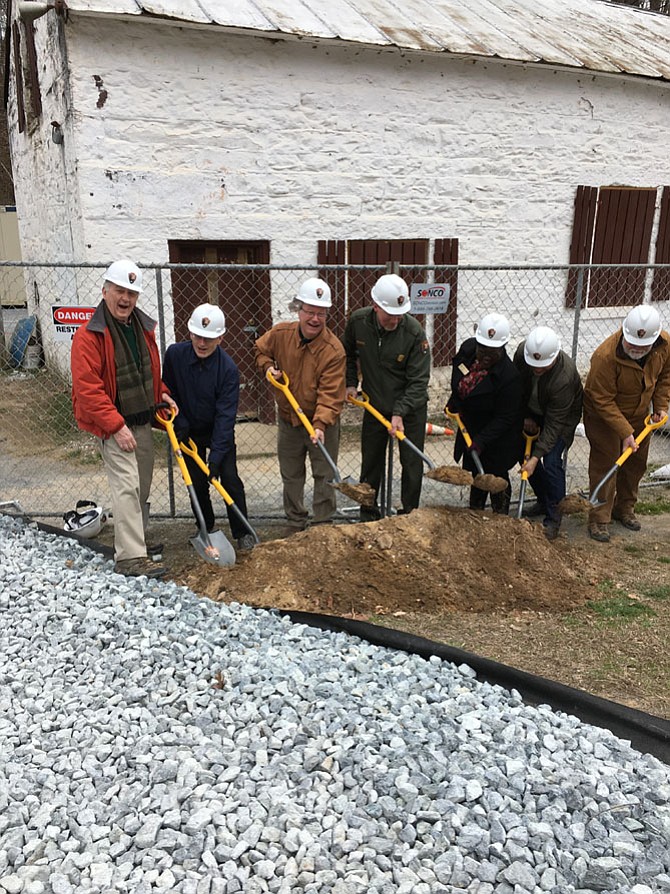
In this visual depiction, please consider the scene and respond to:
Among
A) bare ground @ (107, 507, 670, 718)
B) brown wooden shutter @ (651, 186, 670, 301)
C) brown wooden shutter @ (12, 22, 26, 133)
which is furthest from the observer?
brown wooden shutter @ (651, 186, 670, 301)

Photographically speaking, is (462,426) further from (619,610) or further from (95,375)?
(95,375)

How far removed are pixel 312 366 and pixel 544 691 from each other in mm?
2835

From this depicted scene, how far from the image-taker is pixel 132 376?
4.64m

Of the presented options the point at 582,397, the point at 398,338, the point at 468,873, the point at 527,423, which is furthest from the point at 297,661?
the point at 582,397

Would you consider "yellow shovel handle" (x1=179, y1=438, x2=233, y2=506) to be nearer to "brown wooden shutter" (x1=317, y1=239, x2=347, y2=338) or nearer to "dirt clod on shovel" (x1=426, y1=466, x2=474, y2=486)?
"dirt clod on shovel" (x1=426, y1=466, x2=474, y2=486)

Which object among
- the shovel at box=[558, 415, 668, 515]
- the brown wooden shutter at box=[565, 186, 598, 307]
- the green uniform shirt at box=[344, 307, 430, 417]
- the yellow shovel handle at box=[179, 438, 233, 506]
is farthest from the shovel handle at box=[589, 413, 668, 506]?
the brown wooden shutter at box=[565, 186, 598, 307]

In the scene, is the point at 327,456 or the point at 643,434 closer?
the point at 327,456

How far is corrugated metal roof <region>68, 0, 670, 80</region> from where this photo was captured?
7703mm

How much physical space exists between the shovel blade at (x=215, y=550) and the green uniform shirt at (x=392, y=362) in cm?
160

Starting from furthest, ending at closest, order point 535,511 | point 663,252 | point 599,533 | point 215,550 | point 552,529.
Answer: point 663,252 → point 535,511 → point 599,533 → point 552,529 → point 215,550

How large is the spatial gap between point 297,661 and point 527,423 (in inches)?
120

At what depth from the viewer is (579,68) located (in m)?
9.57

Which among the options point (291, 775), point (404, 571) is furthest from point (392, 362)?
point (291, 775)

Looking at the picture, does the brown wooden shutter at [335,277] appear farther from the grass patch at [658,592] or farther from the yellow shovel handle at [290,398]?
the grass patch at [658,592]
